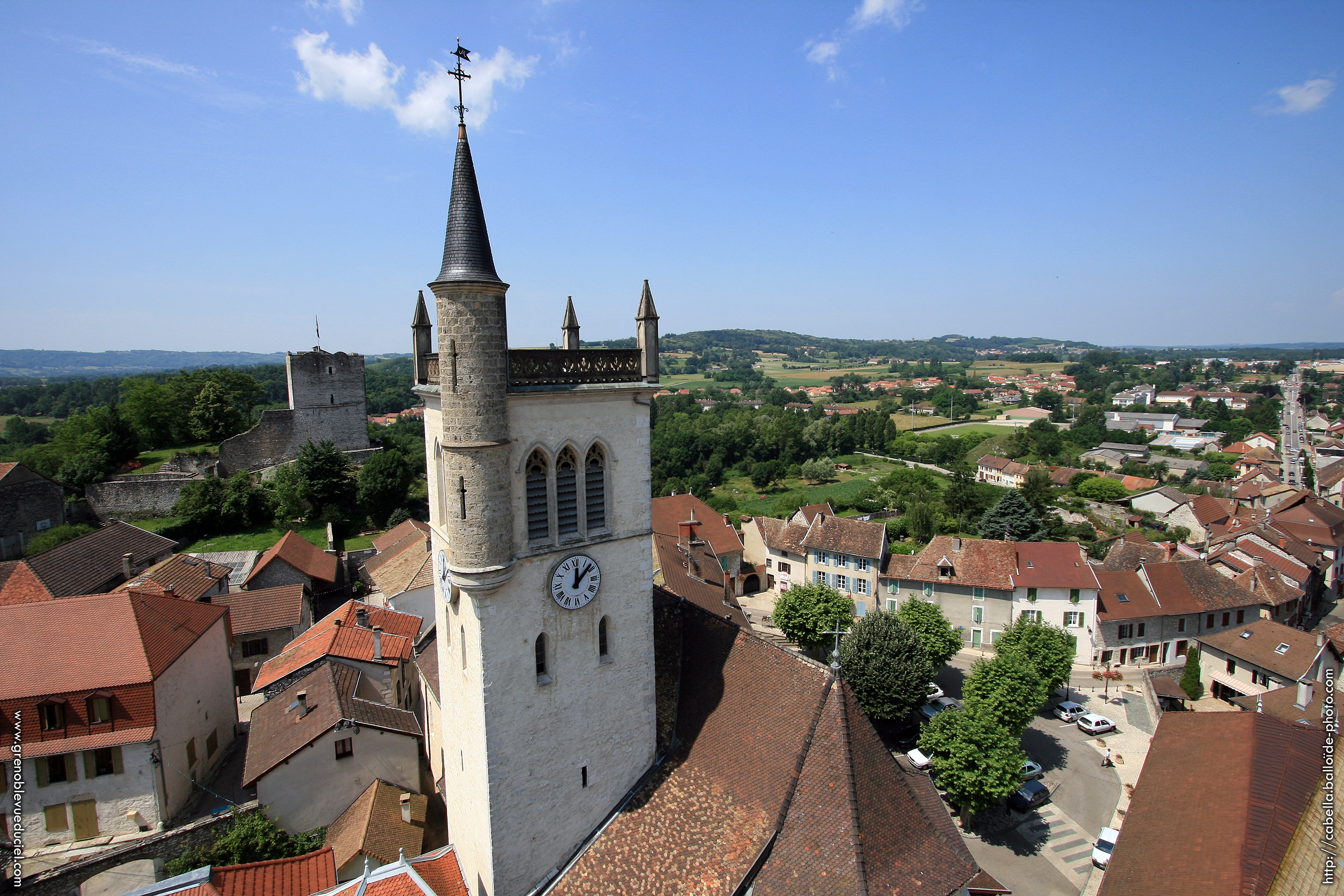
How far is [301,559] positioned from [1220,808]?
144ft

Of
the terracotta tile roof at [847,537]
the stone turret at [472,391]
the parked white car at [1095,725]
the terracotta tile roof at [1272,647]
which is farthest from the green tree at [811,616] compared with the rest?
the stone turret at [472,391]

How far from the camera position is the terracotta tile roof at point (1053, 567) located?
39406 millimetres

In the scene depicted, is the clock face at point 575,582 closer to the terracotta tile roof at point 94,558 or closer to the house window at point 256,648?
the house window at point 256,648

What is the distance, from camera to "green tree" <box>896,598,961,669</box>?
34.2 metres

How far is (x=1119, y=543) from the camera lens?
4925 cm

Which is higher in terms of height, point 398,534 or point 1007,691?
point 398,534

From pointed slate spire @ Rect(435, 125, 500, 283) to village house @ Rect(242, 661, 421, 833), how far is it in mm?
16392

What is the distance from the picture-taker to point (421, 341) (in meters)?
16.1

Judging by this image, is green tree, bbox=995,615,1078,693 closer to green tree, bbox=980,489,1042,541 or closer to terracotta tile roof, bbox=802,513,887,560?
terracotta tile roof, bbox=802,513,887,560

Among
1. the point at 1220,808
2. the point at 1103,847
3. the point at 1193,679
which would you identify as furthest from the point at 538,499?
the point at 1193,679

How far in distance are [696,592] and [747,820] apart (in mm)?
21658

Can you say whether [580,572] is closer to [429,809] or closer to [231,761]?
[429,809]

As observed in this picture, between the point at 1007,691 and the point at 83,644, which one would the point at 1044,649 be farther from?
the point at 83,644

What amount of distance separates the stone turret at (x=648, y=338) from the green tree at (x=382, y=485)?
45.1m
